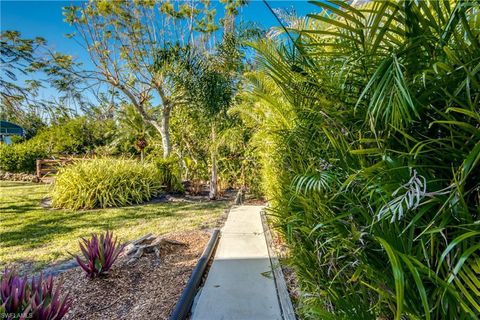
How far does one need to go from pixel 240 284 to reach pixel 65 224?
4.48 metres

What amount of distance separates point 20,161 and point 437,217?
1728 cm

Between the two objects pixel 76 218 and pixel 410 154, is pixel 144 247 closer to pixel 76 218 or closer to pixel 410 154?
pixel 76 218

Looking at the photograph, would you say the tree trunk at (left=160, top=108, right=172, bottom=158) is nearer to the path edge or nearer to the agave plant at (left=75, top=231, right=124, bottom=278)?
the agave plant at (left=75, top=231, right=124, bottom=278)

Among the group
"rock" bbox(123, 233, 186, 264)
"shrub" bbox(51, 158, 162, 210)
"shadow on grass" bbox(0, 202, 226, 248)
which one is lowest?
"rock" bbox(123, 233, 186, 264)

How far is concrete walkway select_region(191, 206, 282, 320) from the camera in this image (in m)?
2.27

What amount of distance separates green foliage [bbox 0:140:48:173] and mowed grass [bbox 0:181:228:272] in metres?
6.91

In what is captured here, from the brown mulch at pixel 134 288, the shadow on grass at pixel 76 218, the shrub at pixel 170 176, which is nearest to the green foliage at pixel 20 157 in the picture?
the shadow on grass at pixel 76 218

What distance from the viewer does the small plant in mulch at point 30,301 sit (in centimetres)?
182

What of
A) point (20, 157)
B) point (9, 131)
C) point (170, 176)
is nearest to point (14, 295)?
point (170, 176)

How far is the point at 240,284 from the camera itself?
2758 millimetres

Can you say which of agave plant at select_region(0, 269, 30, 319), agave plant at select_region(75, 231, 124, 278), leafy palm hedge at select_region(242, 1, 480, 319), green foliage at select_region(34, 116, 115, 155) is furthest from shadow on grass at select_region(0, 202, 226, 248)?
green foliage at select_region(34, 116, 115, 155)

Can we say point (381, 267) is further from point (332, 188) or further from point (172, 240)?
point (172, 240)

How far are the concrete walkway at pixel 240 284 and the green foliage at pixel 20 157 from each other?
13884 mm

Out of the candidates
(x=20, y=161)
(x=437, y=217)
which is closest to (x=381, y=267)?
(x=437, y=217)
